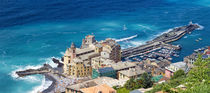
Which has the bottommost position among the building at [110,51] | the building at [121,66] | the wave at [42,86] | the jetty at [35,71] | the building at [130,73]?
→ the wave at [42,86]

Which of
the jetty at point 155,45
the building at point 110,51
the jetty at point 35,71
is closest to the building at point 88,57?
the building at point 110,51

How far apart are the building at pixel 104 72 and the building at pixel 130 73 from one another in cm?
291

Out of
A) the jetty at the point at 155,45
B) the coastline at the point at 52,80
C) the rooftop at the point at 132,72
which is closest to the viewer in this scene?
the rooftop at the point at 132,72

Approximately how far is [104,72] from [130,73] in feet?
34.7

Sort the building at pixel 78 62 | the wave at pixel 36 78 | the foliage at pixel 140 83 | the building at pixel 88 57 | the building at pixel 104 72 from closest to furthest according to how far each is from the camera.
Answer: the foliage at pixel 140 83 → the building at pixel 104 72 → the wave at pixel 36 78 → the building at pixel 78 62 → the building at pixel 88 57

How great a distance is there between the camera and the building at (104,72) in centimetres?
12156

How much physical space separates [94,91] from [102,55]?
50.8 metres

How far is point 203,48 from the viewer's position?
6855 inches

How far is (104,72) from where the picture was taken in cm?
12206

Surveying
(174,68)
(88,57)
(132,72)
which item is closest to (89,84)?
(132,72)

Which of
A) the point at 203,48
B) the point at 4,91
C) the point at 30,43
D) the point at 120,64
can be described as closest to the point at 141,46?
the point at 203,48

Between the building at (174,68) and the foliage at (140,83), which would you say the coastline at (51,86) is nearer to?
the foliage at (140,83)

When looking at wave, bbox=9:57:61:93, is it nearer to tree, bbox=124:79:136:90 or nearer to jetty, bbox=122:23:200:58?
tree, bbox=124:79:136:90

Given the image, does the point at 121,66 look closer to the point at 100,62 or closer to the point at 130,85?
the point at 100,62
